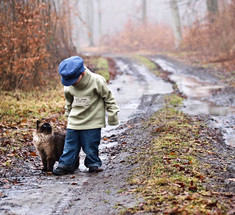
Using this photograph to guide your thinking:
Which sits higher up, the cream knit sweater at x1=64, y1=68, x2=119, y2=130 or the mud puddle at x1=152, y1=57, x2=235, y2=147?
the cream knit sweater at x1=64, y1=68, x2=119, y2=130

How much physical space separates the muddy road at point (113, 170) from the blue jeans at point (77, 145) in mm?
245

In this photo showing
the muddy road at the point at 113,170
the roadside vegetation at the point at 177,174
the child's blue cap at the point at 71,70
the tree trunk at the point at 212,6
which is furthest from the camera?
the tree trunk at the point at 212,6

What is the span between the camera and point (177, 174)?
15.9 ft

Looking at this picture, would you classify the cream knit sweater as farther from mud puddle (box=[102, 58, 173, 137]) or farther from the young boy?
mud puddle (box=[102, 58, 173, 137])

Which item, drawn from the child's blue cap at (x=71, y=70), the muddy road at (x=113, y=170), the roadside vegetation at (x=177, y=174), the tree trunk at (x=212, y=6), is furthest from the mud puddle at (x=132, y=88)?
A: the tree trunk at (x=212, y=6)

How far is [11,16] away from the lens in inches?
480

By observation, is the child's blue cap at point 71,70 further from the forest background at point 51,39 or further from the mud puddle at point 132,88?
the forest background at point 51,39

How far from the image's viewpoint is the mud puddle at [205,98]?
933 cm

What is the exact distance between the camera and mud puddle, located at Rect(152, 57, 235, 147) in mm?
9328

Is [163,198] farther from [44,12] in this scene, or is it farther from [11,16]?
[44,12]

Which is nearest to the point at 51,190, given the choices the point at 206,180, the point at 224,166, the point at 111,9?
the point at 206,180

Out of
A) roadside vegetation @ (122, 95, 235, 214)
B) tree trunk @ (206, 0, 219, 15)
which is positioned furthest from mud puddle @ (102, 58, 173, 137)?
tree trunk @ (206, 0, 219, 15)

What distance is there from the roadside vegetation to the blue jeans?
30.6 inches

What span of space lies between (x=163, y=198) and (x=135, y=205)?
1.02 ft
